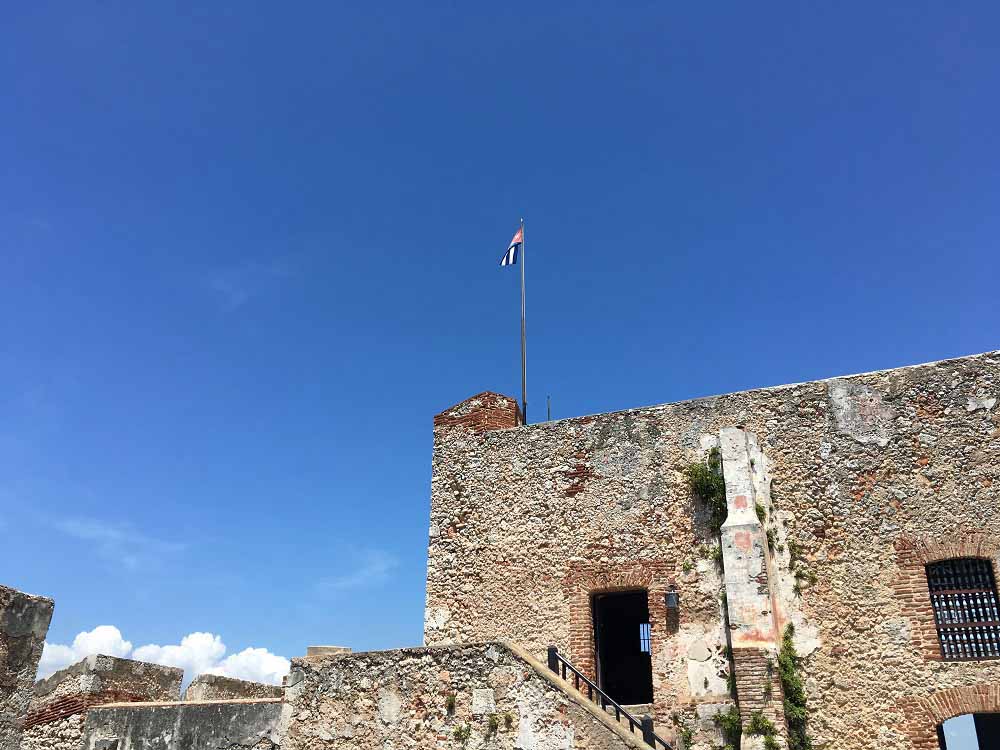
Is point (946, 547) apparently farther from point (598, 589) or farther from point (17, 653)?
point (17, 653)

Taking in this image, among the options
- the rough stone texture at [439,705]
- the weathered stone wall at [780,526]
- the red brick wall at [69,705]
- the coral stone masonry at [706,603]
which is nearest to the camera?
the rough stone texture at [439,705]

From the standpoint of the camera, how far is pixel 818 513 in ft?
40.1

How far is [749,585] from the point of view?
11.9m

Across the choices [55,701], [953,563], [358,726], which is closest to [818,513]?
[953,563]

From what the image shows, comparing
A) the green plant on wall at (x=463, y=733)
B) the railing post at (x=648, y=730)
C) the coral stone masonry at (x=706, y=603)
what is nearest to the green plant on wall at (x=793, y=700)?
the coral stone masonry at (x=706, y=603)

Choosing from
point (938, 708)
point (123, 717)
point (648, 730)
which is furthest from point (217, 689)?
point (938, 708)

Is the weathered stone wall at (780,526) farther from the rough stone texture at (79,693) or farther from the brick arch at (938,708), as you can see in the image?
the rough stone texture at (79,693)

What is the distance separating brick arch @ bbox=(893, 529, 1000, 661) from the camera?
1102 centimetres

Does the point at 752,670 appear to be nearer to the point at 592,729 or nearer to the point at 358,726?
the point at 592,729

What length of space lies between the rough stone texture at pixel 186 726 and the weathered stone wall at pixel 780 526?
135 inches

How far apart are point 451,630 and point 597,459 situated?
3.93 meters

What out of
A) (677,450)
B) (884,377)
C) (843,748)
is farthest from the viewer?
(677,450)

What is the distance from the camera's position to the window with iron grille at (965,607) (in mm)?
10836

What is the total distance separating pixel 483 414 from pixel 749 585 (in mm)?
5811
